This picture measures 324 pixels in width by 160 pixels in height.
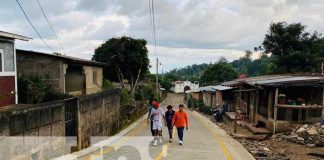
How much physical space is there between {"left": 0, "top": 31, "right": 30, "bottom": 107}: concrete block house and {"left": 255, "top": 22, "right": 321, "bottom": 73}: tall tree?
31.9 metres

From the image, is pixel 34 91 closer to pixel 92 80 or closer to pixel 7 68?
pixel 7 68

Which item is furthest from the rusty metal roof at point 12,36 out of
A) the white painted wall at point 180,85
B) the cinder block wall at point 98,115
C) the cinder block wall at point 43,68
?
the white painted wall at point 180,85

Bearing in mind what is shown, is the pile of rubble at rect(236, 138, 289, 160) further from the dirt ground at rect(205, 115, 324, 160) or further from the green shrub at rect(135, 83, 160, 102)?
the green shrub at rect(135, 83, 160, 102)

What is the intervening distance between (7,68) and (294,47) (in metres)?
33.8

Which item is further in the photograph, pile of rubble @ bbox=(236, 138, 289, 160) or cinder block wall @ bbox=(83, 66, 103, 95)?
cinder block wall @ bbox=(83, 66, 103, 95)

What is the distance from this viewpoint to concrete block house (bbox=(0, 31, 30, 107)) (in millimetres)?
14224

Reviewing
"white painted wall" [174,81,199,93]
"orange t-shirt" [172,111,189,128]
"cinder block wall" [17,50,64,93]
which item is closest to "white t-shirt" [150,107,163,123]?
"orange t-shirt" [172,111,189,128]

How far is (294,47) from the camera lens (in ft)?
137

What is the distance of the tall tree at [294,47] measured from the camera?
133 feet

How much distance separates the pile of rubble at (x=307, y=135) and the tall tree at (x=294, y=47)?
2343cm

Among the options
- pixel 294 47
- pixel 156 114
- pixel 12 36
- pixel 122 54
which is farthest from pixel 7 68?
pixel 294 47

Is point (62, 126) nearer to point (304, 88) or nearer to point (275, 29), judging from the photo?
point (304, 88)

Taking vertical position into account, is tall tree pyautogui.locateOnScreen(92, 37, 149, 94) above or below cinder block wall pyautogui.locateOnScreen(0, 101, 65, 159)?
above

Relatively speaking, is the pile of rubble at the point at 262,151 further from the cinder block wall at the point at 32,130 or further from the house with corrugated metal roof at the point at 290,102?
the cinder block wall at the point at 32,130
